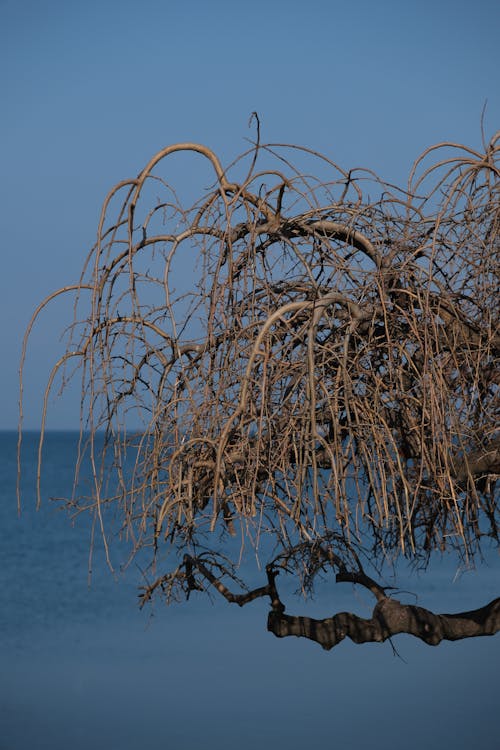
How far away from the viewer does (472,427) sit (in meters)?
5.86

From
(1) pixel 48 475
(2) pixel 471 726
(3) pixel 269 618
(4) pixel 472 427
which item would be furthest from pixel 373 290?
(1) pixel 48 475

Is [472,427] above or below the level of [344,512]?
above

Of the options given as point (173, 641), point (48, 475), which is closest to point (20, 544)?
point (173, 641)

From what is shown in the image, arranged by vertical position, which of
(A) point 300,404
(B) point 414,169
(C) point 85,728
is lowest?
(C) point 85,728

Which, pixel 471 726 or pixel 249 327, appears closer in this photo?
pixel 249 327

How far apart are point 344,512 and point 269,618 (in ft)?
6.23

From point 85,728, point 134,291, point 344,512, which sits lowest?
point 85,728

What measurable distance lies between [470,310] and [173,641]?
13167 mm

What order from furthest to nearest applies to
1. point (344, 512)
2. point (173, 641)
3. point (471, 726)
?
point (173, 641) → point (471, 726) → point (344, 512)

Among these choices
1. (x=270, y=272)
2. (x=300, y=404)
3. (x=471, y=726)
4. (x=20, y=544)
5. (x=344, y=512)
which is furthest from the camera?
(x=20, y=544)

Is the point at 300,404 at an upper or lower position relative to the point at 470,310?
lower

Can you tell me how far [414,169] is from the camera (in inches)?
223

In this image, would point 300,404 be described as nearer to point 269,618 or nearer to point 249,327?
point 249,327

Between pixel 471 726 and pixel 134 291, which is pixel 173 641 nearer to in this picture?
pixel 471 726
